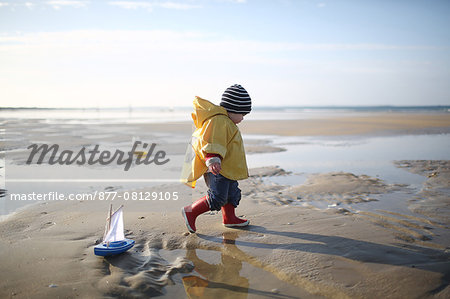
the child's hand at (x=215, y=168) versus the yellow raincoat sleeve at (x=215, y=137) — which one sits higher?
the yellow raincoat sleeve at (x=215, y=137)

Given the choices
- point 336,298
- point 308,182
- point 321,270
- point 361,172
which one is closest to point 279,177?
point 308,182

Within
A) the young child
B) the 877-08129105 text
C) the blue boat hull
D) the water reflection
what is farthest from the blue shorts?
the 877-08129105 text

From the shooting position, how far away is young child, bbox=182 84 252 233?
3291 mm

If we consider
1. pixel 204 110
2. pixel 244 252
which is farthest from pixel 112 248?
pixel 204 110

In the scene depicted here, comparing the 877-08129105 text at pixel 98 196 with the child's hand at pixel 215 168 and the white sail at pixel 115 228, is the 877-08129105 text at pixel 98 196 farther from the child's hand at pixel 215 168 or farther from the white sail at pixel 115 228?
the white sail at pixel 115 228

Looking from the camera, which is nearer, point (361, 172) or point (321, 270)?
point (321, 270)

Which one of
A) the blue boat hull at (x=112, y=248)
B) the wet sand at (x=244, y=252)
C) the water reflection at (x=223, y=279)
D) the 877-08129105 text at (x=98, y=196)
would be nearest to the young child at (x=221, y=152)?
the wet sand at (x=244, y=252)

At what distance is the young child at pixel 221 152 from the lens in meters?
3.29

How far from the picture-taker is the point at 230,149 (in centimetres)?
340

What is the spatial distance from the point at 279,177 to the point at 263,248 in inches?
132

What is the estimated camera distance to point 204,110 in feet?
11.2

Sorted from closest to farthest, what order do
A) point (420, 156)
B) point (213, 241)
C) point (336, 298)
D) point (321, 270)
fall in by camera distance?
point (336, 298) → point (321, 270) → point (213, 241) → point (420, 156)

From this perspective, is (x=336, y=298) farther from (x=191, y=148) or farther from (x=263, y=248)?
(x=191, y=148)

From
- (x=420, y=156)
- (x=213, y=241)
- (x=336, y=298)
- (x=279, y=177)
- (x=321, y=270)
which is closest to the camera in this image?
(x=336, y=298)
